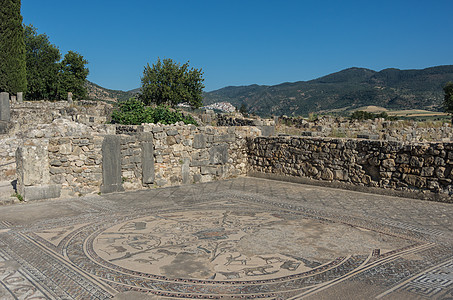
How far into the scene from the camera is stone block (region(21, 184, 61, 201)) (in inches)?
340

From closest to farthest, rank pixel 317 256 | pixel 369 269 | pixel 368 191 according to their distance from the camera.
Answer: pixel 369 269 < pixel 317 256 < pixel 368 191

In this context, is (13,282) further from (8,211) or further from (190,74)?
(190,74)

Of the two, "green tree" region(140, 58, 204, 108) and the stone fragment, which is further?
"green tree" region(140, 58, 204, 108)

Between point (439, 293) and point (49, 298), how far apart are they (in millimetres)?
3992

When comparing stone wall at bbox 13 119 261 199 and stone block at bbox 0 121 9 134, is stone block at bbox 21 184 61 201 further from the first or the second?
stone block at bbox 0 121 9 134

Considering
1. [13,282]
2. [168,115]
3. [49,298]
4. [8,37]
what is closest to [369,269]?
[49,298]

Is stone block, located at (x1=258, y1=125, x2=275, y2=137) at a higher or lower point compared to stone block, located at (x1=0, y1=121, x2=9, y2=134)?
lower

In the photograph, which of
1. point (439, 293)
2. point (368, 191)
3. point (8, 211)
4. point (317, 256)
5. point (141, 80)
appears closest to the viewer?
point (439, 293)

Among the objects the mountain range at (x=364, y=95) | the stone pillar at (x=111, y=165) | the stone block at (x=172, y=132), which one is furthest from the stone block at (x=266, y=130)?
the mountain range at (x=364, y=95)

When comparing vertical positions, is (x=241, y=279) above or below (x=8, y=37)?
below

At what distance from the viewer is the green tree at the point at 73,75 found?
134 feet

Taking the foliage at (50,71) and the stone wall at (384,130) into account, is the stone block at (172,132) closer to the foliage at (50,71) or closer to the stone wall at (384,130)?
the stone wall at (384,130)

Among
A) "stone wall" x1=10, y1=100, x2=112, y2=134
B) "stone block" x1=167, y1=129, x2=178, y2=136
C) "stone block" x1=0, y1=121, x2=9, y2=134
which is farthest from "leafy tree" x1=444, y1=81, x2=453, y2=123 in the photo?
"stone block" x1=0, y1=121, x2=9, y2=134

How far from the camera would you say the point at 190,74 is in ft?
134
